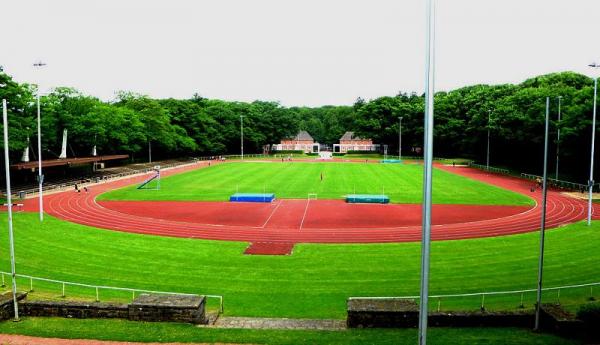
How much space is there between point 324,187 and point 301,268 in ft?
106

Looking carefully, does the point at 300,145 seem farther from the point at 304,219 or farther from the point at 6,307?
the point at 6,307

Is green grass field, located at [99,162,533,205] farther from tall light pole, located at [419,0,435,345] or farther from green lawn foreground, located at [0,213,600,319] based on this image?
tall light pole, located at [419,0,435,345]

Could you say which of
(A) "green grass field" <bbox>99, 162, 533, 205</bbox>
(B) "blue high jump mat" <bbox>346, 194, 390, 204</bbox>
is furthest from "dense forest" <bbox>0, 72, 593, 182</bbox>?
(B) "blue high jump mat" <bbox>346, 194, 390, 204</bbox>

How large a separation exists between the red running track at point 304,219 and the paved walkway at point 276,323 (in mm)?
13698

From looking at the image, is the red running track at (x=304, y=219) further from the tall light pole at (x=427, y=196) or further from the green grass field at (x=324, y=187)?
the tall light pole at (x=427, y=196)

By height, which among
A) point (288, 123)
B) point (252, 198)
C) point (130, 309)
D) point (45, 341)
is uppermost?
point (288, 123)

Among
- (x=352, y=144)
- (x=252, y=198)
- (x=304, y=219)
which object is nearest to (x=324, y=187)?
(x=252, y=198)

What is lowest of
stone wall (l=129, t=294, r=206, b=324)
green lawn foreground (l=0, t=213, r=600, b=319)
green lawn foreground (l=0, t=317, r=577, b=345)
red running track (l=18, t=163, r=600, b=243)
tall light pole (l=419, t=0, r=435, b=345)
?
green lawn foreground (l=0, t=213, r=600, b=319)

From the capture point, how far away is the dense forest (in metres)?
55.7

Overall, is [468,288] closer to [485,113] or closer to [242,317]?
[242,317]

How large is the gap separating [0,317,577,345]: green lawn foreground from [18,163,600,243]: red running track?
51.3 ft

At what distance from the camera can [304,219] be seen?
3584 centimetres

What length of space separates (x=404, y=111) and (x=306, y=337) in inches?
4337

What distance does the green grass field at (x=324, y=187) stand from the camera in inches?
1863
